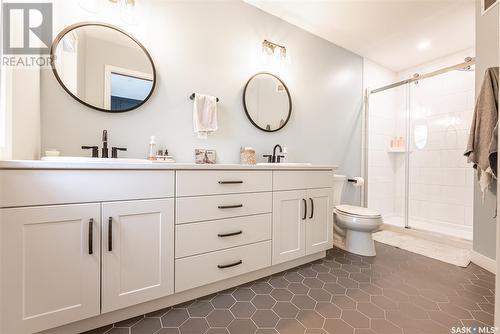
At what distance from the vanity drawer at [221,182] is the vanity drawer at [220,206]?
0.04 metres

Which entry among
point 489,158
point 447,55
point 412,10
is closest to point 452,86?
point 447,55

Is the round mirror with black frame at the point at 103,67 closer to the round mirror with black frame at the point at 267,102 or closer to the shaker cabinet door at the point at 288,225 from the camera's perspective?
the round mirror with black frame at the point at 267,102

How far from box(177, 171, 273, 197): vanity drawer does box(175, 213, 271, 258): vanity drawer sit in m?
0.19

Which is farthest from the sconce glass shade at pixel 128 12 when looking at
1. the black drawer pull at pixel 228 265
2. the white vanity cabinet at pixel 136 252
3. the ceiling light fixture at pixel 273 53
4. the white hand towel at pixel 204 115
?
the black drawer pull at pixel 228 265

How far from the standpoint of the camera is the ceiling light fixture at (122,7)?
1429 millimetres

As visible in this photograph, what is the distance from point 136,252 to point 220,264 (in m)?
0.51

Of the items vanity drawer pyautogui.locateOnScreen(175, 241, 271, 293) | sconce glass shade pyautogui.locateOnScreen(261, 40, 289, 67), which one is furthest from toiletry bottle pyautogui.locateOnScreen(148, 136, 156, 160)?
sconce glass shade pyautogui.locateOnScreen(261, 40, 289, 67)

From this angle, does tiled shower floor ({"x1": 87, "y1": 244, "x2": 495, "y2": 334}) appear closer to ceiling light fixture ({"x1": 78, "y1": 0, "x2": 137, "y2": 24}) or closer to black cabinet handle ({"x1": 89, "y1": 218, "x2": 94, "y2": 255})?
black cabinet handle ({"x1": 89, "y1": 218, "x2": 94, "y2": 255})

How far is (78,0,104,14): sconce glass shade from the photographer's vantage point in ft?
4.66

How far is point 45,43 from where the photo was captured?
1.35m

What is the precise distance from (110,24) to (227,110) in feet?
3.34

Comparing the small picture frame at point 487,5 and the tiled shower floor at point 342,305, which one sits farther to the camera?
the small picture frame at point 487,5

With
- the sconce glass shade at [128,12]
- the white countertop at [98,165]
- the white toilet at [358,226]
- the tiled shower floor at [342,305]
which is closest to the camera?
the white countertop at [98,165]

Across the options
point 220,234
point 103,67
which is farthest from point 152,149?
point 220,234
